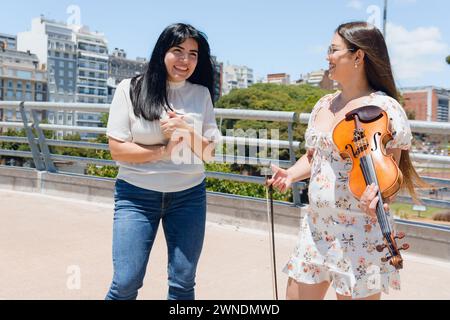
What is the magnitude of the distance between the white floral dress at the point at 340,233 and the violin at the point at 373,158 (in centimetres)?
8

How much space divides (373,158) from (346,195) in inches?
11.6

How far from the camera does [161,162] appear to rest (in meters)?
2.67

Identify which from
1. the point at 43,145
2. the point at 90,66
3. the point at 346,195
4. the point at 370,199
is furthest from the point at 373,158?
the point at 90,66

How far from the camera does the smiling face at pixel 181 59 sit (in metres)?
2.68

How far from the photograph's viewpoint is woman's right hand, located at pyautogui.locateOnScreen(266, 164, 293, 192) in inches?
100

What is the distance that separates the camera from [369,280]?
230cm

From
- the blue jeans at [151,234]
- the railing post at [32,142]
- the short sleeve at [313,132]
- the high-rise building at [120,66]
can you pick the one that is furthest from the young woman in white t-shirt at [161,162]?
the high-rise building at [120,66]

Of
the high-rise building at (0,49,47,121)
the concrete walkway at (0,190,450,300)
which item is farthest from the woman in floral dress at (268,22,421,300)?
the high-rise building at (0,49,47,121)

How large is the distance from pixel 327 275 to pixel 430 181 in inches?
108

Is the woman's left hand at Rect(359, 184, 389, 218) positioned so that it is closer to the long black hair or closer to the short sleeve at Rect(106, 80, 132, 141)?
the long black hair

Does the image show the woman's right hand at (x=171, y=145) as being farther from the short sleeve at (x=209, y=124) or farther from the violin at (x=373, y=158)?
the violin at (x=373, y=158)

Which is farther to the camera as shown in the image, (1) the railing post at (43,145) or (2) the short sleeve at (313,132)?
(1) the railing post at (43,145)

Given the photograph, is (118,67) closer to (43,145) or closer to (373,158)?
(43,145)
